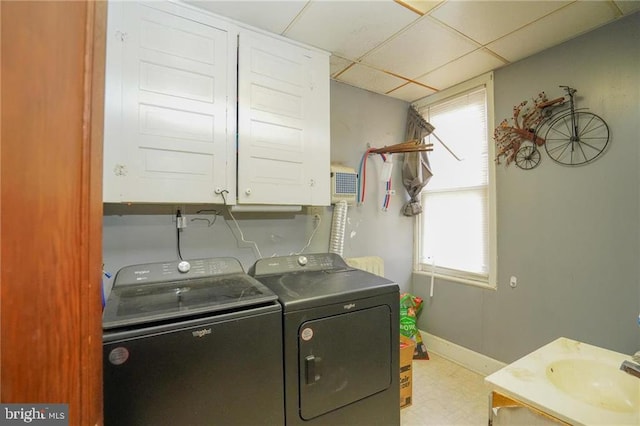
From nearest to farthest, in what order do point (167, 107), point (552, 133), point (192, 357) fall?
point (192, 357)
point (167, 107)
point (552, 133)

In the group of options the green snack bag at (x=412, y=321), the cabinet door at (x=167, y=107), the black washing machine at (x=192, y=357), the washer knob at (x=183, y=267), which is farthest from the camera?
the green snack bag at (x=412, y=321)

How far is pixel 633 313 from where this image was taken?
1.68 metres

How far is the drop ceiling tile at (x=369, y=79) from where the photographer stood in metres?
2.32

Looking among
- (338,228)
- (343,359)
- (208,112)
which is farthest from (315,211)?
(343,359)

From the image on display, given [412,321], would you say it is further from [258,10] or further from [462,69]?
[258,10]

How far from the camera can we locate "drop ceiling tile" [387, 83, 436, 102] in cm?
266

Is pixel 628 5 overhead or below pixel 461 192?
overhead

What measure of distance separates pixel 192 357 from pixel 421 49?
7.66ft

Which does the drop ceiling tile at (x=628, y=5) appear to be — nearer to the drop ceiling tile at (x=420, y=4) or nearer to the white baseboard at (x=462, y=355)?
the drop ceiling tile at (x=420, y=4)

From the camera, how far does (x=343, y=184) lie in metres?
2.31

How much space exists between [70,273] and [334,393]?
120 centimetres

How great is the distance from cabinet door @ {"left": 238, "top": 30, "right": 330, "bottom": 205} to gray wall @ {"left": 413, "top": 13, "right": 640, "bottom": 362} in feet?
5.22

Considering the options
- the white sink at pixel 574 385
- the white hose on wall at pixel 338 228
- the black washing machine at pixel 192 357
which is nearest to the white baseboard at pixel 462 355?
the white sink at pixel 574 385

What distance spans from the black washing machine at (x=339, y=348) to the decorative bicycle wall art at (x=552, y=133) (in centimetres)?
160
